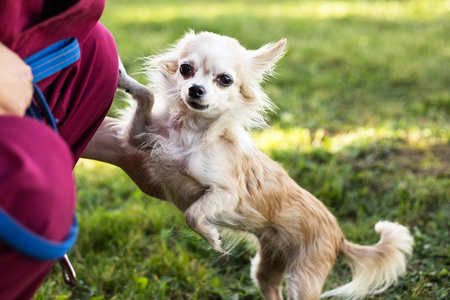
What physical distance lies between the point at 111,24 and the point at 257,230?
625cm

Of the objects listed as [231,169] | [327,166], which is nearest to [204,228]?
[231,169]

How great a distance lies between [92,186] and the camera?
148 inches

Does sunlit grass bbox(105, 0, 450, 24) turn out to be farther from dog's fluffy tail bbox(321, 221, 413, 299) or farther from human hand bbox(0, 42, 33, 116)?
human hand bbox(0, 42, 33, 116)

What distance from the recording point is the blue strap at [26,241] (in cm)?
109

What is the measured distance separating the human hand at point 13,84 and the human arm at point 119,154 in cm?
106

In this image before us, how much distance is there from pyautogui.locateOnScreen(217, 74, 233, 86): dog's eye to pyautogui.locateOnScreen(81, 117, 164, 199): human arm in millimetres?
479

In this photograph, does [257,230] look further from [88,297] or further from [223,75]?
[88,297]

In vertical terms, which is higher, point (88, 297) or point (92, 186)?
point (88, 297)

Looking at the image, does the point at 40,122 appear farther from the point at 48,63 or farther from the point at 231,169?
the point at 231,169

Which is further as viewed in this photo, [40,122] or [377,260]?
[377,260]

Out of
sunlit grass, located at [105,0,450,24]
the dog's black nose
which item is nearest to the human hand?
the dog's black nose

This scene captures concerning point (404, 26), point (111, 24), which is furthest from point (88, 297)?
point (404, 26)

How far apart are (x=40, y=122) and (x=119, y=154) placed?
1.06 m

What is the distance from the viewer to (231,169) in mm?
2250
